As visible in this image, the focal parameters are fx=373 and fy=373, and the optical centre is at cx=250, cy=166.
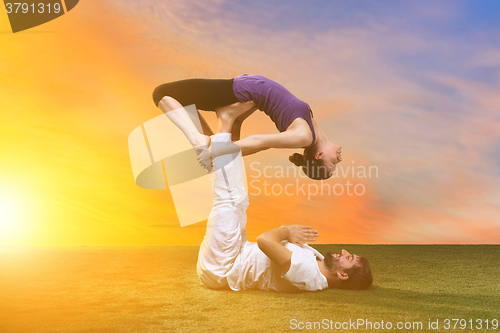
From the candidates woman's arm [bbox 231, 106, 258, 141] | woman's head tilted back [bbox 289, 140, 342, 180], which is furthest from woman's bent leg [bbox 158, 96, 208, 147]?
woman's head tilted back [bbox 289, 140, 342, 180]

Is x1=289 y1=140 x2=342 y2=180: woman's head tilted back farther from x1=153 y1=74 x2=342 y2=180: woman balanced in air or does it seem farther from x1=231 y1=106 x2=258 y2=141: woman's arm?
x1=231 y1=106 x2=258 y2=141: woman's arm

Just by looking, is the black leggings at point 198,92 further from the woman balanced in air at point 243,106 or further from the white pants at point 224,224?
the white pants at point 224,224

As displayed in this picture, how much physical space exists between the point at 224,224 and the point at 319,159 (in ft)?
2.82

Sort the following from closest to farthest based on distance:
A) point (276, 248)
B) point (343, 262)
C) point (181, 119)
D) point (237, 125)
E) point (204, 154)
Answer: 1. point (276, 248)
2. point (343, 262)
3. point (204, 154)
4. point (181, 119)
5. point (237, 125)

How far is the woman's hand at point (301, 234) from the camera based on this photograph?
215 cm

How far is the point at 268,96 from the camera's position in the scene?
252 cm

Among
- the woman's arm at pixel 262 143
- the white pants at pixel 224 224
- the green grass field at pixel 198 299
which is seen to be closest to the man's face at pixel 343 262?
the green grass field at pixel 198 299

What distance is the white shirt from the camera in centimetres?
203

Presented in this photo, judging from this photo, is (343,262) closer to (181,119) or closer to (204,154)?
(204,154)

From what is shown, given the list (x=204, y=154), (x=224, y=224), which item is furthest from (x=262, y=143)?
(x=224, y=224)

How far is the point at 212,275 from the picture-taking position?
2113 mm

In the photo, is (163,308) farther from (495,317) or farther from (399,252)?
(399,252)

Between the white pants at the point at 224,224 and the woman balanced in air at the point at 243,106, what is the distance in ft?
0.55

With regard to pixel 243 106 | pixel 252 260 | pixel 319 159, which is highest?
pixel 243 106
